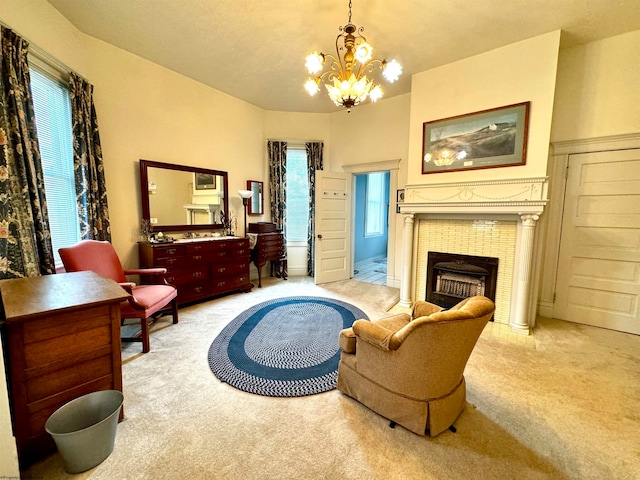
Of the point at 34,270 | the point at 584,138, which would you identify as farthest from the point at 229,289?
the point at 584,138

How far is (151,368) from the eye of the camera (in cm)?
225

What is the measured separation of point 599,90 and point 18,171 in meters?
5.66

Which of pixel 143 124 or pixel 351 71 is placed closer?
pixel 351 71

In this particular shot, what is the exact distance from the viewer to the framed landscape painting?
2930 mm

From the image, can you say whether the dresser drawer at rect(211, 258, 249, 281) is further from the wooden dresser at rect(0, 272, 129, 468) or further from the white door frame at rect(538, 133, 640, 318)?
the white door frame at rect(538, 133, 640, 318)

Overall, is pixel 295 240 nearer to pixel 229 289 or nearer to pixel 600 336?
pixel 229 289

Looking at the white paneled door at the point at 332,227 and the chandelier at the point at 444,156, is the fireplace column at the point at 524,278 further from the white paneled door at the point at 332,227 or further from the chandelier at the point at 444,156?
the white paneled door at the point at 332,227

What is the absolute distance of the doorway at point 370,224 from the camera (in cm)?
660

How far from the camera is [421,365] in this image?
1.51 m

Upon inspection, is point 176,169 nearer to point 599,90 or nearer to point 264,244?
point 264,244

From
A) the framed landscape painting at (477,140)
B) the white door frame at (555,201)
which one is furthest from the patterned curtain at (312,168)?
the white door frame at (555,201)

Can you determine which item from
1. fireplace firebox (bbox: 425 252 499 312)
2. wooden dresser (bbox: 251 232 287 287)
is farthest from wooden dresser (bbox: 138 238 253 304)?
fireplace firebox (bbox: 425 252 499 312)

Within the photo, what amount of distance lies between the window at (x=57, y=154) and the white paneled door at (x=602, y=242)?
5.73 meters

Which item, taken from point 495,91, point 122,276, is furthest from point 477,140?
point 122,276
